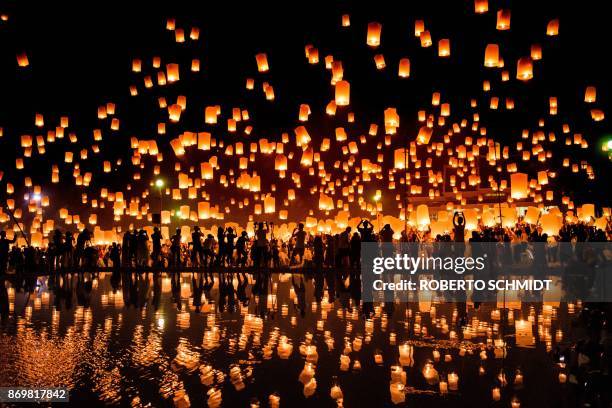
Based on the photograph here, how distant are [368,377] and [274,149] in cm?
2306

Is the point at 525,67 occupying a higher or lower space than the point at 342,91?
higher

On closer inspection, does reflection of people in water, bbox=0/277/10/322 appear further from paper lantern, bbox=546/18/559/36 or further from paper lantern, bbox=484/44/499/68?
paper lantern, bbox=546/18/559/36

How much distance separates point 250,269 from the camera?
22828mm

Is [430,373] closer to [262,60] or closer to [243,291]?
[243,291]

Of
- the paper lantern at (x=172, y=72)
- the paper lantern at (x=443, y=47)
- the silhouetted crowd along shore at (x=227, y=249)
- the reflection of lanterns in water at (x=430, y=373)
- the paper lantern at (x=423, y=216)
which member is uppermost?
the paper lantern at (x=443, y=47)

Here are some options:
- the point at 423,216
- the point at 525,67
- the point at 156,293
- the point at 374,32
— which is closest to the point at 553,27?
the point at 525,67

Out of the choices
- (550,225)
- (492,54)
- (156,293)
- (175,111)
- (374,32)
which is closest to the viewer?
(156,293)

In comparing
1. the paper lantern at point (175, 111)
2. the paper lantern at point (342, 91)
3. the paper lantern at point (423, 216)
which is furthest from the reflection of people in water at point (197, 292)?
the paper lantern at point (423, 216)

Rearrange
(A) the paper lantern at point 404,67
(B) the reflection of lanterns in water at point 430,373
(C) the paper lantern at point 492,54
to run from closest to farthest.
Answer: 1. (B) the reflection of lanterns in water at point 430,373
2. (C) the paper lantern at point 492,54
3. (A) the paper lantern at point 404,67

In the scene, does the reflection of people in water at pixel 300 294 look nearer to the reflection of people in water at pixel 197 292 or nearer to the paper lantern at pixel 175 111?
the reflection of people in water at pixel 197 292

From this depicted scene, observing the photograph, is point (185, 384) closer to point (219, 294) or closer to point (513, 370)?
point (513, 370)

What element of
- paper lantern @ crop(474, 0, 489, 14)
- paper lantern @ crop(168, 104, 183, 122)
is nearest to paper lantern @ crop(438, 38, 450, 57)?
paper lantern @ crop(474, 0, 489, 14)

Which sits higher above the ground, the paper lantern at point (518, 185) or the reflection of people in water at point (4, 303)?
the paper lantern at point (518, 185)

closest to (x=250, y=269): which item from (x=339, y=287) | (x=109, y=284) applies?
(x=109, y=284)
